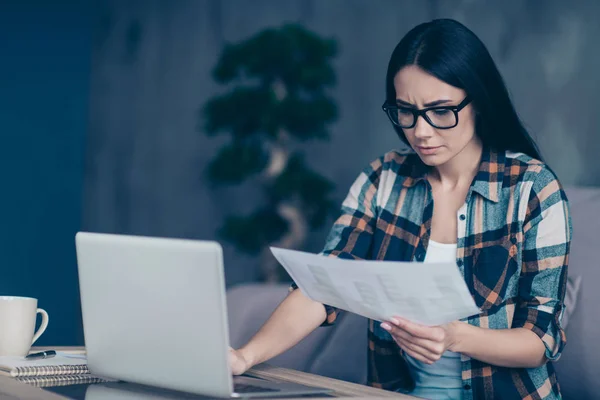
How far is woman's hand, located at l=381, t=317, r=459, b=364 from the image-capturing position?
1.12 metres

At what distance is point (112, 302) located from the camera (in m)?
1.06

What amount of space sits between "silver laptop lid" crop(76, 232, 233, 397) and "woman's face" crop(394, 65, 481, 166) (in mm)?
671

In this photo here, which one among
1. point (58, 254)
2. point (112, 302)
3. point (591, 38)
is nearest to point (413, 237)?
point (112, 302)

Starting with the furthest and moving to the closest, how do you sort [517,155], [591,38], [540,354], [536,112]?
1. [536,112]
2. [591,38]
3. [517,155]
4. [540,354]

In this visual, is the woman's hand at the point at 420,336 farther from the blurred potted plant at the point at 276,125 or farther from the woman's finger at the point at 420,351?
the blurred potted plant at the point at 276,125

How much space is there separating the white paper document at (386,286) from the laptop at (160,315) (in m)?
0.13

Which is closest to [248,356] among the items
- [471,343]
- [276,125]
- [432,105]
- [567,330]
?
[471,343]

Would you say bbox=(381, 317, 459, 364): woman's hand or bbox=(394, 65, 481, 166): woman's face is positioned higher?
bbox=(394, 65, 481, 166): woman's face

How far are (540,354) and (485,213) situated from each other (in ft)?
0.97

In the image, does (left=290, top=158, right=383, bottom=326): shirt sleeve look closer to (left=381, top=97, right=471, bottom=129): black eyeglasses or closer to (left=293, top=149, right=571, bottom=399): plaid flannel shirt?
(left=293, top=149, right=571, bottom=399): plaid flannel shirt

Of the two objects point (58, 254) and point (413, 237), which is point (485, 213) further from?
point (58, 254)

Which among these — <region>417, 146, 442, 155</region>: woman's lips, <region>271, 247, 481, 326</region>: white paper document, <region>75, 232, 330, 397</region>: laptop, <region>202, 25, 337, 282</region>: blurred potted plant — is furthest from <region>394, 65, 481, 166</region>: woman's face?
<region>202, 25, 337, 282</region>: blurred potted plant

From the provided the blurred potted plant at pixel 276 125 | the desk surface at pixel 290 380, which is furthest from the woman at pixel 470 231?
the blurred potted plant at pixel 276 125

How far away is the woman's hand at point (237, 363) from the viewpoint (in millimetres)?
1211
